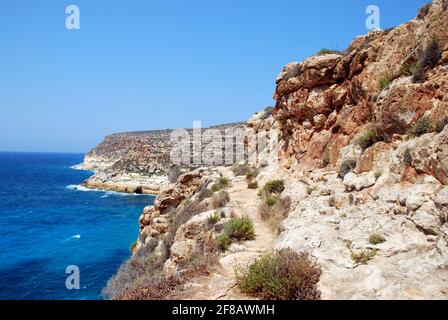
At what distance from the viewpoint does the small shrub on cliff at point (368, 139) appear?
9320 mm

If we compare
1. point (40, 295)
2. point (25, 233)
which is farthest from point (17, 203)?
point (40, 295)

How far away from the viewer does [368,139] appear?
31.3 feet

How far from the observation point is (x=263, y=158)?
18172 mm

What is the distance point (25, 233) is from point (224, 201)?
25530mm

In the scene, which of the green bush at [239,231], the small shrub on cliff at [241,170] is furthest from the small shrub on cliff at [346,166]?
the small shrub on cliff at [241,170]

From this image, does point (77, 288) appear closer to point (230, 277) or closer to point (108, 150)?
point (230, 277)

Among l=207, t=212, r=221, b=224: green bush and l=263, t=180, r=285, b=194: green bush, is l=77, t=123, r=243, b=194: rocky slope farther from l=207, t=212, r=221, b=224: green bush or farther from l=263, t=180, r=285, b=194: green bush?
l=207, t=212, r=221, b=224: green bush

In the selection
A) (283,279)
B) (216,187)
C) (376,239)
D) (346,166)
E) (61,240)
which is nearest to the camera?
(283,279)

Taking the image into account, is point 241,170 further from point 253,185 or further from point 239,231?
point 239,231

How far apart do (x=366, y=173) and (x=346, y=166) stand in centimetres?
132

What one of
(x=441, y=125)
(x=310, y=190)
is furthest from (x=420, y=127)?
(x=310, y=190)

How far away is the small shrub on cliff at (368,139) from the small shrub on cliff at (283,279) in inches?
194

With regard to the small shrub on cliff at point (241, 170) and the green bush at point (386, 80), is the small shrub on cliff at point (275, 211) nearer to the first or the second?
the green bush at point (386, 80)

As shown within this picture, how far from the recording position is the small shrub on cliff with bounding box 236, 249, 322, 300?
5.03 meters
